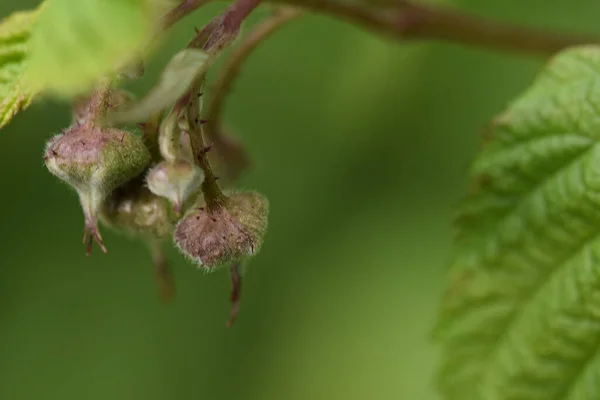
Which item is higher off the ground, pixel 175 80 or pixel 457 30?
pixel 175 80

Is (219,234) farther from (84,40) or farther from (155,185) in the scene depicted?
(84,40)

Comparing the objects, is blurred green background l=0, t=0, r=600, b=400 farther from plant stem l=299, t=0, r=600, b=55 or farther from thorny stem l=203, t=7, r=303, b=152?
thorny stem l=203, t=7, r=303, b=152

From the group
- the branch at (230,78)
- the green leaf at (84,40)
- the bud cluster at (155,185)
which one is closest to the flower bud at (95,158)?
the bud cluster at (155,185)

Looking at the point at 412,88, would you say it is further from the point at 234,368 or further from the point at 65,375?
the point at 65,375

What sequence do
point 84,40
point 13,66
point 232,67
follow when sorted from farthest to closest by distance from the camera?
point 232,67, point 13,66, point 84,40

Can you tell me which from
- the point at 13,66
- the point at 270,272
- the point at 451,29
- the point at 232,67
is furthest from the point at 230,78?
the point at 270,272

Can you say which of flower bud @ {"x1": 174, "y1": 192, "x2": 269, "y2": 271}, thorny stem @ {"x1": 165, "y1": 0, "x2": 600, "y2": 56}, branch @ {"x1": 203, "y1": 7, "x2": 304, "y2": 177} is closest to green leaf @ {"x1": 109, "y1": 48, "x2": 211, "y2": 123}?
flower bud @ {"x1": 174, "y1": 192, "x2": 269, "y2": 271}
